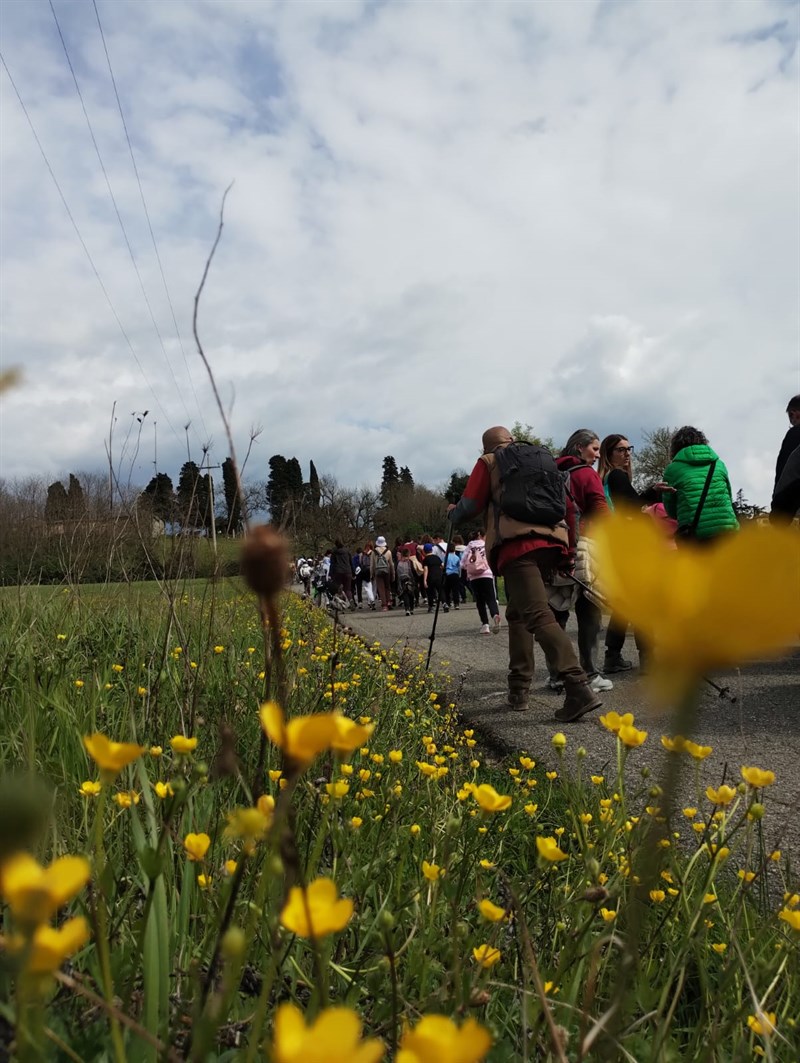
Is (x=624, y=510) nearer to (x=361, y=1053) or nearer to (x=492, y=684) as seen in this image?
(x=361, y=1053)

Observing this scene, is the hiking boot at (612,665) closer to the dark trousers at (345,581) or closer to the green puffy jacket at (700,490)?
the green puffy jacket at (700,490)

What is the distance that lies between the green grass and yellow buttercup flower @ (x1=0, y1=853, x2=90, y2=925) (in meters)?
0.04

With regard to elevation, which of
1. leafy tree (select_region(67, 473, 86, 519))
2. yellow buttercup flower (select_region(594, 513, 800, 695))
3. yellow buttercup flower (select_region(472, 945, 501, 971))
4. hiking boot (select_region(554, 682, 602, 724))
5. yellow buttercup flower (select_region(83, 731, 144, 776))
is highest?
leafy tree (select_region(67, 473, 86, 519))

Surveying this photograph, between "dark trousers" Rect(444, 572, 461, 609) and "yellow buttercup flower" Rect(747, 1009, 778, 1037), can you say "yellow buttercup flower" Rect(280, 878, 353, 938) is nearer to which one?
"yellow buttercup flower" Rect(747, 1009, 778, 1037)

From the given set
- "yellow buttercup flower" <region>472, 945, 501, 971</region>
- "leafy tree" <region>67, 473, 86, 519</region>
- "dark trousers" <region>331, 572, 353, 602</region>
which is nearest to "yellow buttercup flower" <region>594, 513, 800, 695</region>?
"yellow buttercup flower" <region>472, 945, 501, 971</region>

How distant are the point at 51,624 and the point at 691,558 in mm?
4400

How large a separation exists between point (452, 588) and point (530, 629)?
11.1 meters

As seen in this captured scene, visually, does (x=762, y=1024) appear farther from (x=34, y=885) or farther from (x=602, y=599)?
(x=34, y=885)

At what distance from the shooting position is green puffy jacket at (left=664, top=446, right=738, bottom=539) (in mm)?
4910

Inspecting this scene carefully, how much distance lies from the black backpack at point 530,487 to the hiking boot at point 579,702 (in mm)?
1056

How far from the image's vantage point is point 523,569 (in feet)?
15.2

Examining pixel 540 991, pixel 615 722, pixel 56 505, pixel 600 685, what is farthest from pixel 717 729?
pixel 56 505

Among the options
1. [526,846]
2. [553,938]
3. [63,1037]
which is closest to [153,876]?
[63,1037]

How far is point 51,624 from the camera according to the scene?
4215 mm
